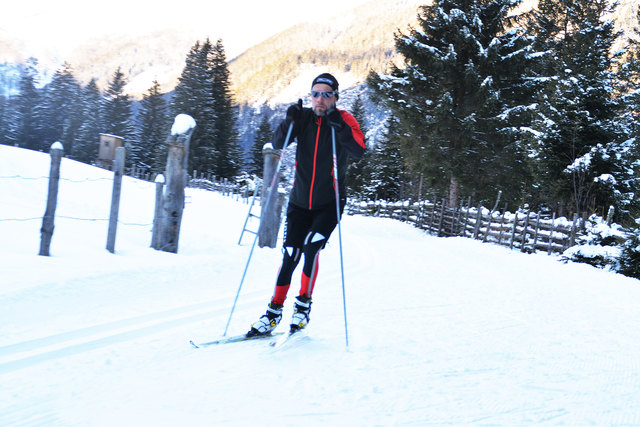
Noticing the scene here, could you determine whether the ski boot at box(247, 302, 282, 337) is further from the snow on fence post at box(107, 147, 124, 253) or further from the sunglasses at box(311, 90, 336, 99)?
the snow on fence post at box(107, 147, 124, 253)

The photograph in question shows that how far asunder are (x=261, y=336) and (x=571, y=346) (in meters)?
2.52

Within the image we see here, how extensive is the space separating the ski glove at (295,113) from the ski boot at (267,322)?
147 centimetres

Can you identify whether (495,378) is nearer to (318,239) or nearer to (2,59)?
(318,239)

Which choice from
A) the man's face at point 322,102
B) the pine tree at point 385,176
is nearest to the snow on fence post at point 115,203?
the man's face at point 322,102

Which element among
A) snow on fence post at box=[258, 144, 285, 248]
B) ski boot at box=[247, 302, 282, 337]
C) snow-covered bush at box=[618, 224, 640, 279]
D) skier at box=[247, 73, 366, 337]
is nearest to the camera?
ski boot at box=[247, 302, 282, 337]

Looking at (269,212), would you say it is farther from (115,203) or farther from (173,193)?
(115,203)

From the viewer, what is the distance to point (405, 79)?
21922mm

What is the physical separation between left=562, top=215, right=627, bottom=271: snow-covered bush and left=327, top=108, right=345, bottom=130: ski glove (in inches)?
369

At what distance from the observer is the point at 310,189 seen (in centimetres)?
344

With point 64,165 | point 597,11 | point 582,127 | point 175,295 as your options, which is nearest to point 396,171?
point 597,11

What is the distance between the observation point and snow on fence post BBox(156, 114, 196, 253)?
649 cm

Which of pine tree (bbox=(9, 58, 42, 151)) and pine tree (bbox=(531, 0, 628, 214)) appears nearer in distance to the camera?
pine tree (bbox=(531, 0, 628, 214))

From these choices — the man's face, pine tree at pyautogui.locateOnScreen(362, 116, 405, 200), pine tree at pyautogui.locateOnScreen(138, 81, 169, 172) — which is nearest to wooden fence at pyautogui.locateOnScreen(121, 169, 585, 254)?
the man's face

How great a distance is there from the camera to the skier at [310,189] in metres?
3.42
